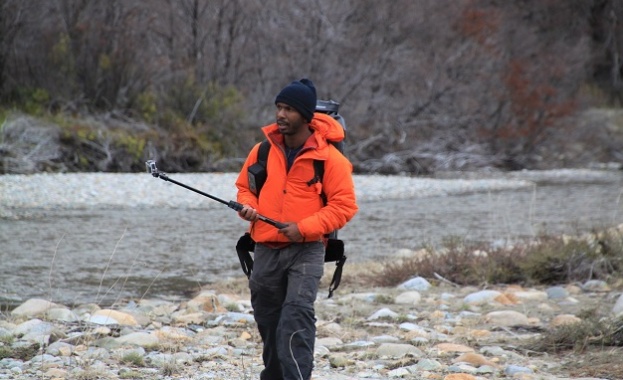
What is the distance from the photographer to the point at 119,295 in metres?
9.49

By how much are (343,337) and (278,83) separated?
22.8 m

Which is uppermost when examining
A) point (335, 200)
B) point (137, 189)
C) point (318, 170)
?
point (318, 170)

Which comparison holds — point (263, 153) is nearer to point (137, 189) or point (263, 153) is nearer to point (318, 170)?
point (318, 170)

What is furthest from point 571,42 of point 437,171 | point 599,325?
point 599,325

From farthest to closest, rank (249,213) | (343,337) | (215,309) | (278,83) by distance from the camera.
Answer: (278,83), (215,309), (343,337), (249,213)

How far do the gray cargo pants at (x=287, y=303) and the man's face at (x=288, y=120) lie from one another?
53 centimetres

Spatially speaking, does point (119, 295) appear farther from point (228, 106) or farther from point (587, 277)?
point (228, 106)

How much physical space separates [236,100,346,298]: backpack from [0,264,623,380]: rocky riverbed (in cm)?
69

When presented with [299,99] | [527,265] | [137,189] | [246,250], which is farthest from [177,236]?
[299,99]

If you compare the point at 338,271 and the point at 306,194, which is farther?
the point at 338,271

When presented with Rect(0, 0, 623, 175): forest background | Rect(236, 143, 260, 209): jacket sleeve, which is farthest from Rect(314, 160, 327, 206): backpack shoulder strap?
Rect(0, 0, 623, 175): forest background

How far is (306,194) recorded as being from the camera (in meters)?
4.65

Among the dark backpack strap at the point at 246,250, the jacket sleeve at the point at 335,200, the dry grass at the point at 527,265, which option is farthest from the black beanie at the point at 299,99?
the dry grass at the point at 527,265

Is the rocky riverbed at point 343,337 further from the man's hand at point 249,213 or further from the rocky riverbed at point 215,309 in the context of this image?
the man's hand at point 249,213
